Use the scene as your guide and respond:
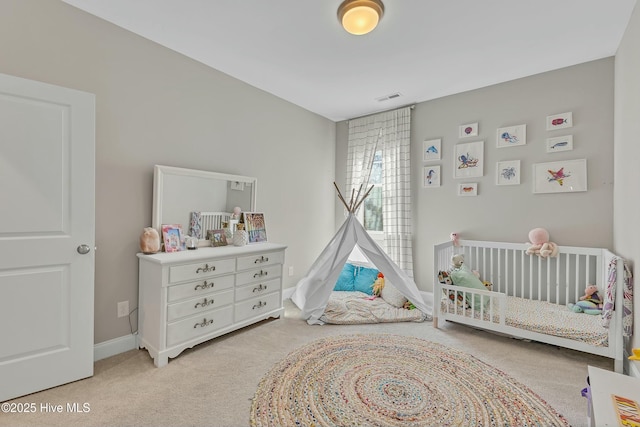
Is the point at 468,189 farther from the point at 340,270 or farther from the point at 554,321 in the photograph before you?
the point at 340,270

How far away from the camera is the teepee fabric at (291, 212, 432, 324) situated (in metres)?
3.10

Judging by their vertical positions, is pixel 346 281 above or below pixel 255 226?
below

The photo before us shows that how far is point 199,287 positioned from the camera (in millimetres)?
2334

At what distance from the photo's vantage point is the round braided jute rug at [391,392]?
1.60 meters

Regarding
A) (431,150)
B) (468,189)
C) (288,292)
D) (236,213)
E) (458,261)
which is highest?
(431,150)

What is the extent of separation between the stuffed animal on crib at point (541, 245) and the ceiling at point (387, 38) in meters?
1.59

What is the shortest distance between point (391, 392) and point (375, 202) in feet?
8.73

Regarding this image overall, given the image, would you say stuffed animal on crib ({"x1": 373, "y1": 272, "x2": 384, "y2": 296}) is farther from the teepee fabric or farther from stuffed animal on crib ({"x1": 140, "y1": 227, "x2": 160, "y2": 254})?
stuffed animal on crib ({"x1": 140, "y1": 227, "x2": 160, "y2": 254})

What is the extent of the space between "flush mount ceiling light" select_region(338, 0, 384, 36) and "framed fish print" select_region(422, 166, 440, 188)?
202 cm

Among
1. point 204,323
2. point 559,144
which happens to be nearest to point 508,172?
point 559,144

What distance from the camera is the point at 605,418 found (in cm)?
93

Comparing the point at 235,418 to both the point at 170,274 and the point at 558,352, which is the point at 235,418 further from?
the point at 558,352

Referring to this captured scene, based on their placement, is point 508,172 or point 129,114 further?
point 508,172

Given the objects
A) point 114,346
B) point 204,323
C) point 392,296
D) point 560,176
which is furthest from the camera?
point 392,296
